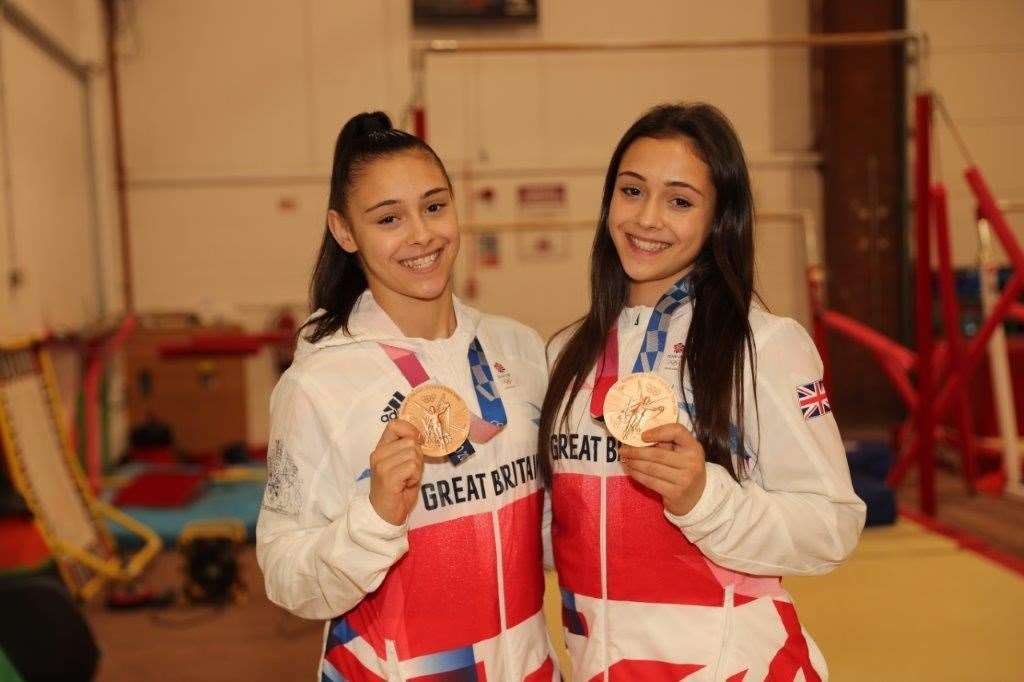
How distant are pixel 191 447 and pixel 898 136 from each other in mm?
7014

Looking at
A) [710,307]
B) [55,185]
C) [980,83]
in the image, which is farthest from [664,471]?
[55,185]

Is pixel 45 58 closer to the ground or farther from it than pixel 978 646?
farther from it

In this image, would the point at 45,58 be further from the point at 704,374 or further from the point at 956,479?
the point at 956,479

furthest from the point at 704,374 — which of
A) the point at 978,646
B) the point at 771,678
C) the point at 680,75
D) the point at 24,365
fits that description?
the point at 680,75

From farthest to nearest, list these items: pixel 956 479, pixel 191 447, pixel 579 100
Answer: pixel 579 100 → pixel 191 447 → pixel 956 479

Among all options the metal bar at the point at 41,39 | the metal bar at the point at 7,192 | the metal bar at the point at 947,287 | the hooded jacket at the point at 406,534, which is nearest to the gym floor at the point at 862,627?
the metal bar at the point at 947,287

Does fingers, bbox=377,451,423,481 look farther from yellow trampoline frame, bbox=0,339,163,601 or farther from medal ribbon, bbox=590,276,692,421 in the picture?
yellow trampoline frame, bbox=0,339,163,601

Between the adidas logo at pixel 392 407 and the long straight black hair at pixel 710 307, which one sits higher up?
the long straight black hair at pixel 710 307

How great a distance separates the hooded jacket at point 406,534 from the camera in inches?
61.9

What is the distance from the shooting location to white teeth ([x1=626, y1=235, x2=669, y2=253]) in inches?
67.2

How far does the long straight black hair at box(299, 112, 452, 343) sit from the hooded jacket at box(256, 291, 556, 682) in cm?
10

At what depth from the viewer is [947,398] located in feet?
15.9

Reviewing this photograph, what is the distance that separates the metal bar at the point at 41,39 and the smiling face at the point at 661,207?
18.4 ft

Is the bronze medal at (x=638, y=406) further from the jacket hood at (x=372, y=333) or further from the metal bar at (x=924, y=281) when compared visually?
the metal bar at (x=924, y=281)
